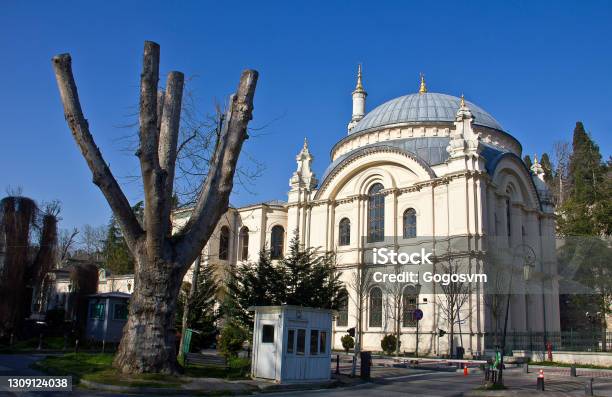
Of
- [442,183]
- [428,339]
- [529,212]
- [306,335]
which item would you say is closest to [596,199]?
[529,212]

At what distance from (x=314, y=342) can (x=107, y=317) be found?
16887 millimetres

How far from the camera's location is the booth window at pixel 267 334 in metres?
16.6

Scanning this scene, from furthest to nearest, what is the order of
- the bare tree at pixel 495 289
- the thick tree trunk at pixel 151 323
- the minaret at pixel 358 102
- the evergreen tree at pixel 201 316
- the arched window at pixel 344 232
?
the minaret at pixel 358 102 < the arched window at pixel 344 232 < the bare tree at pixel 495 289 < the evergreen tree at pixel 201 316 < the thick tree trunk at pixel 151 323

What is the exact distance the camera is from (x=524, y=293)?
117 feet

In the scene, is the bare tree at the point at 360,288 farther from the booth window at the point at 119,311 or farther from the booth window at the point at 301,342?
the booth window at the point at 301,342

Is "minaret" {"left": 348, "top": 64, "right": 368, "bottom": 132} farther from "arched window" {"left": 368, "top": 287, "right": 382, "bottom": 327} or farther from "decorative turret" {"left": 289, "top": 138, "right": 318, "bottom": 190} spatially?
"arched window" {"left": 368, "top": 287, "right": 382, "bottom": 327}

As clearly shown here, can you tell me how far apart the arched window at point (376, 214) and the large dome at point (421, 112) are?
5163 mm

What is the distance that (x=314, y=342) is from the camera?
17312mm

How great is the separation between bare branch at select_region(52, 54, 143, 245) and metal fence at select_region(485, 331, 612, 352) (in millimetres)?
20352

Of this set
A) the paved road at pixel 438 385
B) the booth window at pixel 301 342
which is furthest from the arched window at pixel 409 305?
the booth window at pixel 301 342

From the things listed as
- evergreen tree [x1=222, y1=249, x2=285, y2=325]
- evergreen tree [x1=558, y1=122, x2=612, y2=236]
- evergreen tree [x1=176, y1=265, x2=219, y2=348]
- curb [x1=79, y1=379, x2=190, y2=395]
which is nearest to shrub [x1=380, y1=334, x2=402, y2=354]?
evergreen tree [x1=222, y1=249, x2=285, y2=325]

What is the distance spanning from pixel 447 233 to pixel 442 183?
2.98 m

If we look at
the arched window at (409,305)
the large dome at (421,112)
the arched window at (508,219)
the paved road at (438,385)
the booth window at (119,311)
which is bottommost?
the paved road at (438,385)

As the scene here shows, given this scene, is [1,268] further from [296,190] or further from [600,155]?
[600,155]
